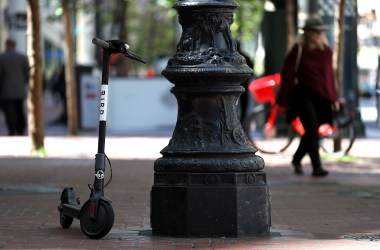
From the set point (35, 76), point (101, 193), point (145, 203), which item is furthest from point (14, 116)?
point (101, 193)

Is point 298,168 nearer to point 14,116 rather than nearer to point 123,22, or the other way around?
point 14,116

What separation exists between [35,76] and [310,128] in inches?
184

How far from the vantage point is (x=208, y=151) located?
25.8ft

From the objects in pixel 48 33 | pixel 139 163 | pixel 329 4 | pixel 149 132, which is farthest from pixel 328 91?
pixel 48 33

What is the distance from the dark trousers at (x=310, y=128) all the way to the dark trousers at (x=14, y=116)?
10615 millimetres

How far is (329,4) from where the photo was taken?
73.8 ft

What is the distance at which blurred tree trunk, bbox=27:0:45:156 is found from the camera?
16.0 meters

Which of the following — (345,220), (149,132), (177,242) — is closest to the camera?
(177,242)

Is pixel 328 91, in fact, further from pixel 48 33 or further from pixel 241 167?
pixel 48 33

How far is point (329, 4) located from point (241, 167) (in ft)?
49.4

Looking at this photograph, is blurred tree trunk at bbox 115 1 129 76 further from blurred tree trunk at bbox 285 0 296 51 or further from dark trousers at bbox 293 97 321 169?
dark trousers at bbox 293 97 321 169

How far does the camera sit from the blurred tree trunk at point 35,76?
15961 mm

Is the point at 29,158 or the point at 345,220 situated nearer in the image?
the point at 345,220

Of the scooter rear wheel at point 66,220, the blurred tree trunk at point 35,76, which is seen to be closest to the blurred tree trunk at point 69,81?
the blurred tree trunk at point 35,76
